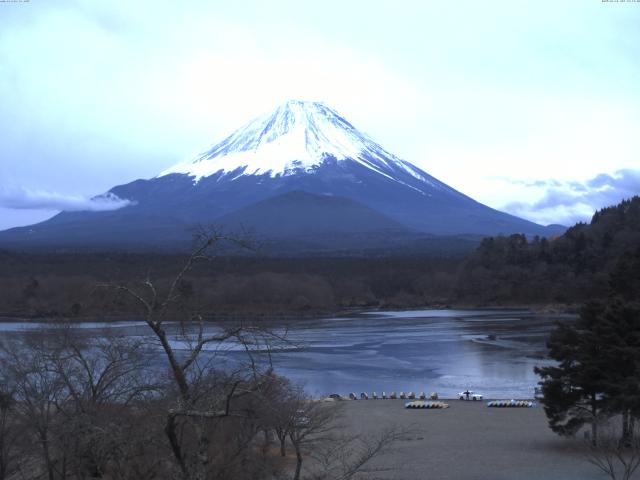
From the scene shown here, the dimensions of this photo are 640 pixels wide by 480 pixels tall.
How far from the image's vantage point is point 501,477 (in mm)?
12406

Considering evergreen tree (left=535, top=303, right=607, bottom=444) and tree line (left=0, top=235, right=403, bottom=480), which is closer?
tree line (left=0, top=235, right=403, bottom=480)

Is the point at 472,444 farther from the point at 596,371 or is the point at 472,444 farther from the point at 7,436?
the point at 7,436

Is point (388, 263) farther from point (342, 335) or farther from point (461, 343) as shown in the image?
point (461, 343)

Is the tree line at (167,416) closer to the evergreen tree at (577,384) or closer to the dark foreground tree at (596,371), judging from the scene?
the evergreen tree at (577,384)

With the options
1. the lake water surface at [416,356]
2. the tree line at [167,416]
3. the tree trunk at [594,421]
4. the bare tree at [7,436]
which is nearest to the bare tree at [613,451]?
the tree trunk at [594,421]

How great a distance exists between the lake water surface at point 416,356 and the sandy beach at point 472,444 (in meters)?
2.76

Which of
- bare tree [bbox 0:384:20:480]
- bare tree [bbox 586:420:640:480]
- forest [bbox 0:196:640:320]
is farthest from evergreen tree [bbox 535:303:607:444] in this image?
forest [bbox 0:196:640:320]

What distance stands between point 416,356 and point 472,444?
50.2 ft

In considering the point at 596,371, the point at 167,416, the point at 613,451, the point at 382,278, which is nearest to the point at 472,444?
the point at 596,371

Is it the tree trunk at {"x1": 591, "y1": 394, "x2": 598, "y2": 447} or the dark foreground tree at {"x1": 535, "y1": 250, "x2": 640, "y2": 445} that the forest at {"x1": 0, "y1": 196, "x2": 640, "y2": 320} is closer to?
the dark foreground tree at {"x1": 535, "y1": 250, "x2": 640, "y2": 445}

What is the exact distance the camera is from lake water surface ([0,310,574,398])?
76.7 ft

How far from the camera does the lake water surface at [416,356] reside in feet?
76.7

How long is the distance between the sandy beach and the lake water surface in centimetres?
276

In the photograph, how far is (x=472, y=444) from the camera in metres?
15.2
